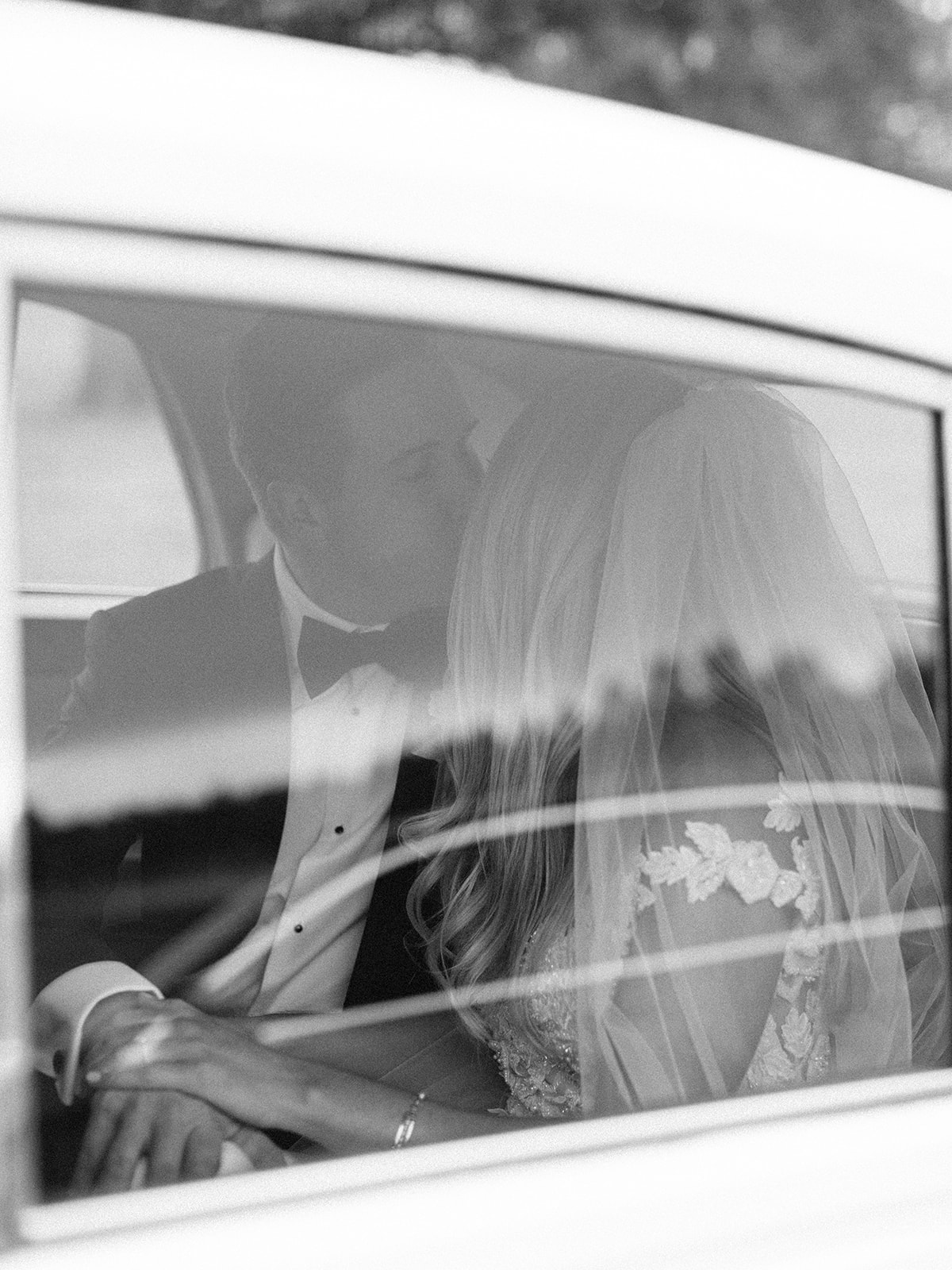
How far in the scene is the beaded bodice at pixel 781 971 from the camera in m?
1.57

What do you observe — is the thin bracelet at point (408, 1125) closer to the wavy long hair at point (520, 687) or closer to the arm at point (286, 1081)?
the arm at point (286, 1081)

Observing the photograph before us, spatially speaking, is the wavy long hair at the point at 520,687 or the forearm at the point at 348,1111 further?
the wavy long hair at the point at 520,687

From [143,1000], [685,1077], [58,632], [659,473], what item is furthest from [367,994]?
[659,473]

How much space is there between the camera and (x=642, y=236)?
1.25 meters

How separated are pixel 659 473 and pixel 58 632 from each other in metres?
0.71

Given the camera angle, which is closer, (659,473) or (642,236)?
(642,236)

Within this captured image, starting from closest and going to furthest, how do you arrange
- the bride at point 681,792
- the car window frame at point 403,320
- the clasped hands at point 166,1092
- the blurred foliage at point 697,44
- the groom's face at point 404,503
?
the car window frame at point 403,320
the clasped hands at point 166,1092
the bride at point 681,792
the groom's face at point 404,503
the blurred foliage at point 697,44

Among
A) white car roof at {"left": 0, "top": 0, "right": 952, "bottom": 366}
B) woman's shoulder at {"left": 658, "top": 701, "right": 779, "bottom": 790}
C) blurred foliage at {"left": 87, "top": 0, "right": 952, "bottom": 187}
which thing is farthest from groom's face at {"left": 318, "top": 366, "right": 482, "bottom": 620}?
blurred foliage at {"left": 87, "top": 0, "right": 952, "bottom": 187}

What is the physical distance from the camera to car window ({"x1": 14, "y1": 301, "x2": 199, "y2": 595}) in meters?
1.18

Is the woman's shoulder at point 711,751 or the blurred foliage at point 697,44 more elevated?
the blurred foliage at point 697,44

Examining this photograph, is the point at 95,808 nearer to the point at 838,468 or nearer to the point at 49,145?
the point at 49,145

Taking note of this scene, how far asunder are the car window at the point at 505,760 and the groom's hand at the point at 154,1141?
14 millimetres

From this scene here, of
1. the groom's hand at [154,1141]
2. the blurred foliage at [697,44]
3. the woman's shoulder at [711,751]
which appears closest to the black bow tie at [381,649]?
the woman's shoulder at [711,751]

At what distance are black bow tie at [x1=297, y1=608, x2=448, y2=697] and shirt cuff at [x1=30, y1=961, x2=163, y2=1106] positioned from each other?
0.39 m
